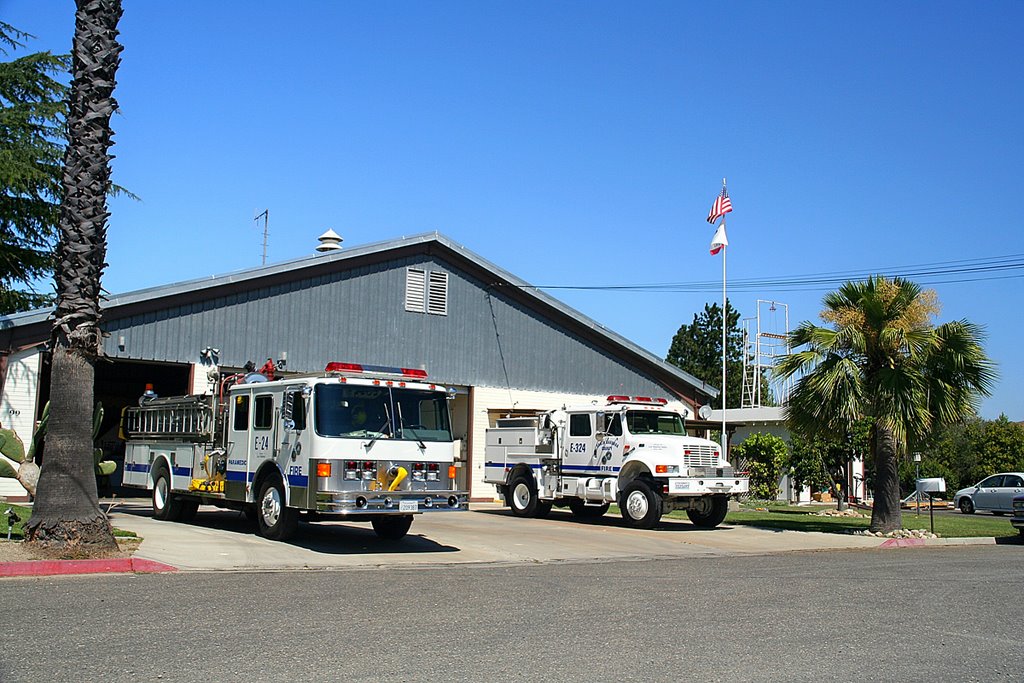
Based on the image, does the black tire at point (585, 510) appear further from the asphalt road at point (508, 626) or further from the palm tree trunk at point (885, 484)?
the asphalt road at point (508, 626)

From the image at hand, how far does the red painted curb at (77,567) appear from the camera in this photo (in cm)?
1151

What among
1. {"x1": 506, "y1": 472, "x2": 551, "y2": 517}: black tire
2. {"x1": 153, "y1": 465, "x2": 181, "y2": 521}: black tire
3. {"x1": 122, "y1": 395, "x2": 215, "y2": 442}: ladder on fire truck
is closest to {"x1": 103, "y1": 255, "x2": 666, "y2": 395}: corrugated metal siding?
{"x1": 122, "y1": 395, "x2": 215, "y2": 442}: ladder on fire truck

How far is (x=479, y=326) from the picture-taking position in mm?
29609

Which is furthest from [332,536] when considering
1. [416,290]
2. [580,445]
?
[416,290]

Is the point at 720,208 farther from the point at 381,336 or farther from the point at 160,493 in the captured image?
the point at 160,493

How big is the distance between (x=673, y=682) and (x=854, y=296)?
1672 cm

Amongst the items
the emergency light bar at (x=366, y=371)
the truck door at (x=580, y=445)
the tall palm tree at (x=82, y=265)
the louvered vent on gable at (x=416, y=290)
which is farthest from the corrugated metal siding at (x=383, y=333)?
the tall palm tree at (x=82, y=265)

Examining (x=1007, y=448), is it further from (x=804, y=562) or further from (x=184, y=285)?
(x=184, y=285)

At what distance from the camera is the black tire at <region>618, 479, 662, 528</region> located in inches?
819

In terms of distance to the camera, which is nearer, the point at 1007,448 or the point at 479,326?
the point at 479,326

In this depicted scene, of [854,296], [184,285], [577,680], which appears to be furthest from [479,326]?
[577,680]

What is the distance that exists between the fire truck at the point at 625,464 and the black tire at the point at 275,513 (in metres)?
8.09

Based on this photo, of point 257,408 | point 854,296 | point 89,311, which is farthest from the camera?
point 854,296

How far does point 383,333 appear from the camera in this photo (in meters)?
27.7
